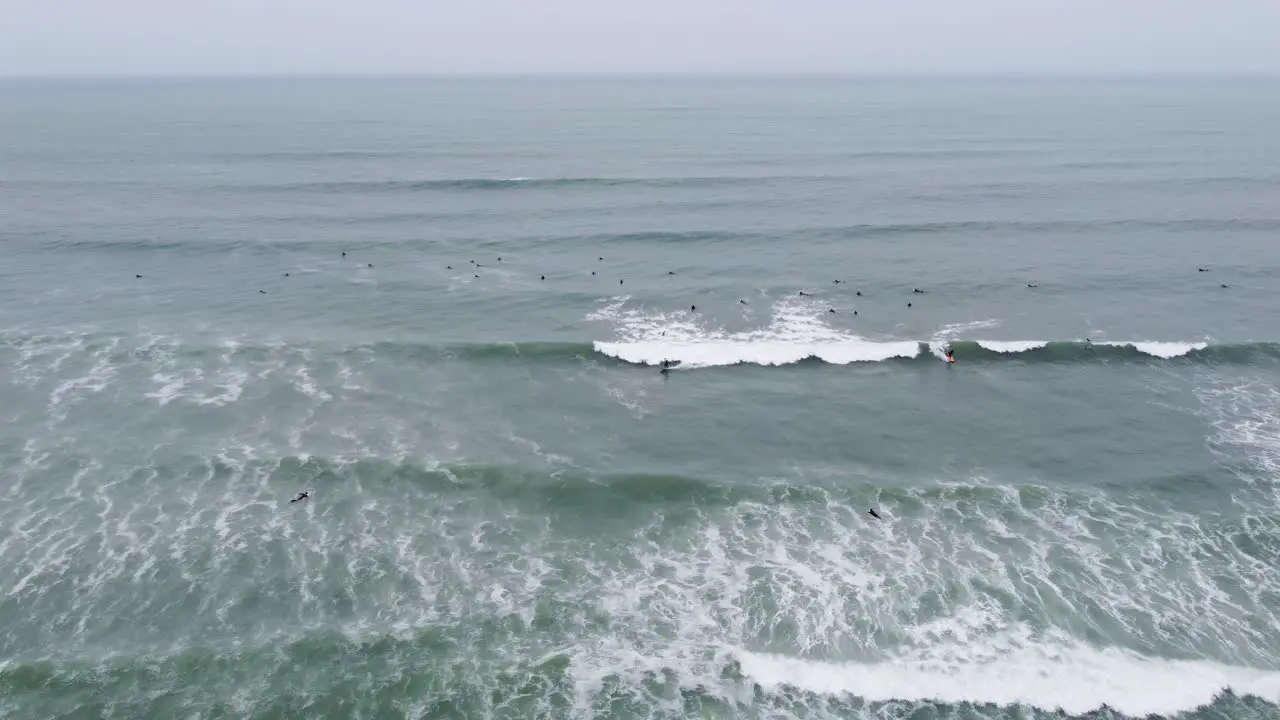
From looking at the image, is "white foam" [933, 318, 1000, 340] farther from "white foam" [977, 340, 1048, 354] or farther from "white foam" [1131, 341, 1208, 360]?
"white foam" [1131, 341, 1208, 360]

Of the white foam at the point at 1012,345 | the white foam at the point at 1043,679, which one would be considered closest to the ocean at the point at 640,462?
the white foam at the point at 1043,679

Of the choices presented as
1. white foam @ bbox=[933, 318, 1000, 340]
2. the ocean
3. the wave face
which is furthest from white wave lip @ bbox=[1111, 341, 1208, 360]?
the wave face

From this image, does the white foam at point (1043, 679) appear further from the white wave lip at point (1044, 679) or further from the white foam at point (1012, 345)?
the white foam at point (1012, 345)

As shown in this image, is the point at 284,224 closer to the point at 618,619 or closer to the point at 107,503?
the point at 107,503

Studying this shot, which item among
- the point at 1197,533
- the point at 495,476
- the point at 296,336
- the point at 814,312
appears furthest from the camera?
the point at 814,312

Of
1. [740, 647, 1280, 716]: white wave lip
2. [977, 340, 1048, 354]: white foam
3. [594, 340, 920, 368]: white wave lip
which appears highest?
[977, 340, 1048, 354]: white foam

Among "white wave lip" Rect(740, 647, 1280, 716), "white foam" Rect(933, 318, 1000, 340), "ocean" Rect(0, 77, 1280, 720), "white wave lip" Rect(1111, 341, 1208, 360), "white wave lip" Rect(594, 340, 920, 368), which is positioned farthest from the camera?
"white foam" Rect(933, 318, 1000, 340)

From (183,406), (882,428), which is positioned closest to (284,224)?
(183,406)
